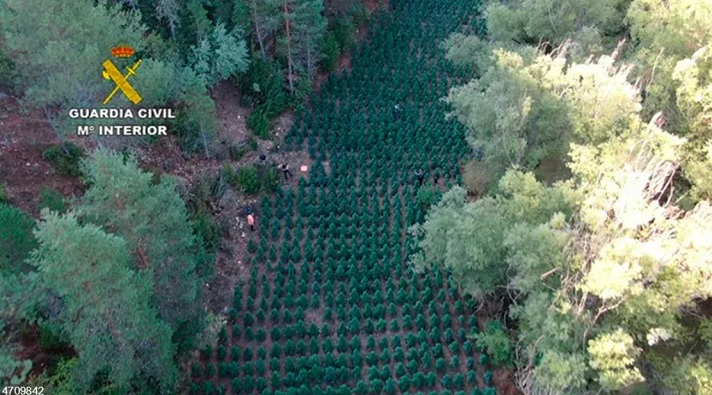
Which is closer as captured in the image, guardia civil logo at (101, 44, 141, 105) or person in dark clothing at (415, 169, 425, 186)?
guardia civil logo at (101, 44, 141, 105)

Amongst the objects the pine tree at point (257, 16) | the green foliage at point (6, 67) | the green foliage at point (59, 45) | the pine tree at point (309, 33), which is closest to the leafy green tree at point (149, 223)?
the green foliage at point (59, 45)

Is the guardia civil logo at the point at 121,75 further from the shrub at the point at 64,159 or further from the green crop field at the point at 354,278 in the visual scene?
the green crop field at the point at 354,278

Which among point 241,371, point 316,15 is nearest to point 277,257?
point 241,371

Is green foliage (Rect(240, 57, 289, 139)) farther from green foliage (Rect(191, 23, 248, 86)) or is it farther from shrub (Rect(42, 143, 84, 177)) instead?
shrub (Rect(42, 143, 84, 177))

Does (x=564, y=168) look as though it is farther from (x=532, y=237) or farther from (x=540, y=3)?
(x=540, y=3)

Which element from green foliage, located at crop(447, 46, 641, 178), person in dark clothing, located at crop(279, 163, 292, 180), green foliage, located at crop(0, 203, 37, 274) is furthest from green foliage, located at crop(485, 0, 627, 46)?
green foliage, located at crop(0, 203, 37, 274)

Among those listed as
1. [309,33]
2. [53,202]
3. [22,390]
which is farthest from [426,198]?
[22,390]
